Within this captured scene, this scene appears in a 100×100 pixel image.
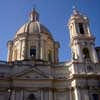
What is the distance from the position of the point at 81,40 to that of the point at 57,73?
5.73 m

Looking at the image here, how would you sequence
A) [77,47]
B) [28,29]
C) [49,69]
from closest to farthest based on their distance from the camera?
[49,69] < [77,47] < [28,29]

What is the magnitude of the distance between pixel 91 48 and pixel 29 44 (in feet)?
29.2

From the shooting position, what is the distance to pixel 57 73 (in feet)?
89.7

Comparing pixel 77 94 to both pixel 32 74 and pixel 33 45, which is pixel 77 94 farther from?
pixel 33 45

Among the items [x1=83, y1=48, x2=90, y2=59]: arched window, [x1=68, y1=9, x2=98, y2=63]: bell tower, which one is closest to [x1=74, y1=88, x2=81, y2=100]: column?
[x1=68, y1=9, x2=98, y2=63]: bell tower

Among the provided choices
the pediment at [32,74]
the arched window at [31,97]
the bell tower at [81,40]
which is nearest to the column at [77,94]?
the pediment at [32,74]

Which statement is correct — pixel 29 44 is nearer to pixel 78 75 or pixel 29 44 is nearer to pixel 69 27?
pixel 69 27

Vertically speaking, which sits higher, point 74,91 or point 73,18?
point 73,18

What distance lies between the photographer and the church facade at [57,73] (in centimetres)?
2544

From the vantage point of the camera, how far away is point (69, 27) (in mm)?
32906

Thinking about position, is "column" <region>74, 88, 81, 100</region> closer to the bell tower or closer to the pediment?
the pediment

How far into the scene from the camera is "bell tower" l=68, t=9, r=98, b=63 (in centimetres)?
2833

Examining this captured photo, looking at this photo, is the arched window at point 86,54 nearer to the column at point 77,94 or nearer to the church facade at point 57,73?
the church facade at point 57,73

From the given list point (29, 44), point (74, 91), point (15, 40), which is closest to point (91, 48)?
point (74, 91)
